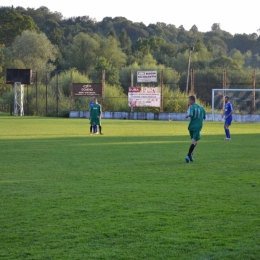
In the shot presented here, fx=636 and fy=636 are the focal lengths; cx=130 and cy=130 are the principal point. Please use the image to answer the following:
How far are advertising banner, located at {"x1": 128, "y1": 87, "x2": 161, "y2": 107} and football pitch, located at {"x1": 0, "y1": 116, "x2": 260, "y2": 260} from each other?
3506 centimetres

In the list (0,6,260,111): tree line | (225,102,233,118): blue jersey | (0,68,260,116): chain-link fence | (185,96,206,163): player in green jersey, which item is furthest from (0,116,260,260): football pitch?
(0,6,260,111): tree line

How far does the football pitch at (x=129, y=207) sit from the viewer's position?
274 inches

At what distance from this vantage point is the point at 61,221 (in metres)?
8.30

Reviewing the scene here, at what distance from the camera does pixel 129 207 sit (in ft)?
30.6

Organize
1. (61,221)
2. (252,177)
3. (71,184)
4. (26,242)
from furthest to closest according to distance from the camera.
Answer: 1. (252,177)
2. (71,184)
3. (61,221)
4. (26,242)

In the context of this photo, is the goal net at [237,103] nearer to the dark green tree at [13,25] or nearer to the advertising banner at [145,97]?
the advertising banner at [145,97]

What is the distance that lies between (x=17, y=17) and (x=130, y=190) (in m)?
111

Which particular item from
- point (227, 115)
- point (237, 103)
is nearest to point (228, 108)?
point (227, 115)

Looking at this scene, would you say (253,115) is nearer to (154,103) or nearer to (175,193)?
(154,103)

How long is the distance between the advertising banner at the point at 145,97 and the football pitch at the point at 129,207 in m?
35.1

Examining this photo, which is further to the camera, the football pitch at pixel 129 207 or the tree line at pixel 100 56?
the tree line at pixel 100 56

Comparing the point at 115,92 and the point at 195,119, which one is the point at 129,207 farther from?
the point at 115,92

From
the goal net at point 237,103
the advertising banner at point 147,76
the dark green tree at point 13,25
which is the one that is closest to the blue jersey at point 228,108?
the goal net at point 237,103

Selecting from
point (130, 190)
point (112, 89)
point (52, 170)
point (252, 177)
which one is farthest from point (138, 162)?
point (112, 89)
